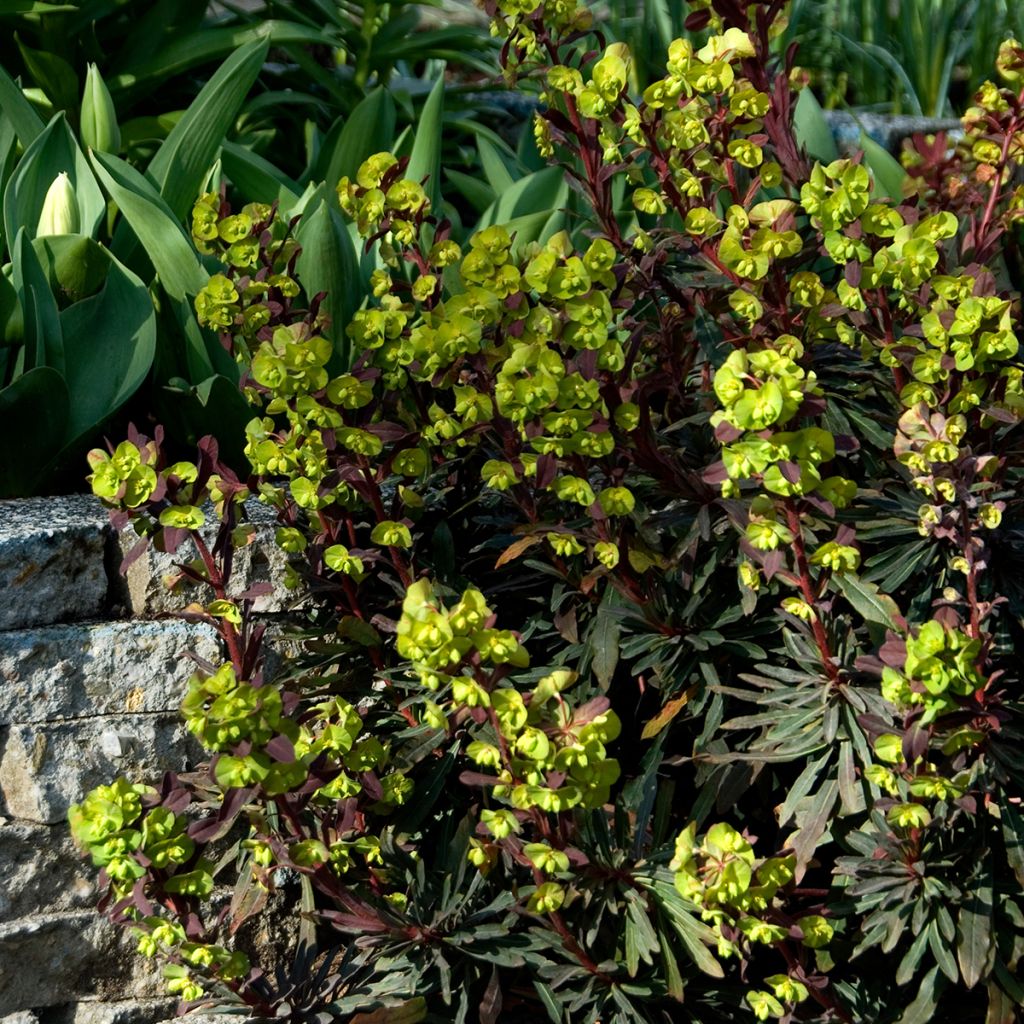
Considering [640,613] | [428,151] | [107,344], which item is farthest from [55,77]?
[640,613]

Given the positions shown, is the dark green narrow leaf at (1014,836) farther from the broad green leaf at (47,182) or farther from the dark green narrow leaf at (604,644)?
the broad green leaf at (47,182)

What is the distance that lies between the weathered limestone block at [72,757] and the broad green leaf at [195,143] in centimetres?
131

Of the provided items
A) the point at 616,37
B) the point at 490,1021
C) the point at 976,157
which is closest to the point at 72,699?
the point at 490,1021

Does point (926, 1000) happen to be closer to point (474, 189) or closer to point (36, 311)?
point (36, 311)

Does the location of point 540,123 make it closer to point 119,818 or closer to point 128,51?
point 119,818

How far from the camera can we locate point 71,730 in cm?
232

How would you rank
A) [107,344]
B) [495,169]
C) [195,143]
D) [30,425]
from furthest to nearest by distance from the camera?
[495,169], [195,143], [107,344], [30,425]

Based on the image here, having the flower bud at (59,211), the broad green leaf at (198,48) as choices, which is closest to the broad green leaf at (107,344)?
the flower bud at (59,211)

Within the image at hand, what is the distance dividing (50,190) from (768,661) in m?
1.87

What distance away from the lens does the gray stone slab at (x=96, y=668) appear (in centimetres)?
229

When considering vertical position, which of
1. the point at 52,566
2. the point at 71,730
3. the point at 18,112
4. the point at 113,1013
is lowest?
the point at 113,1013

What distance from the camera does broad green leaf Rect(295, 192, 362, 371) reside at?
8.64ft

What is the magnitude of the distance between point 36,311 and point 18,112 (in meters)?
0.81

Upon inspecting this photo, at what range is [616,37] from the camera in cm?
485
